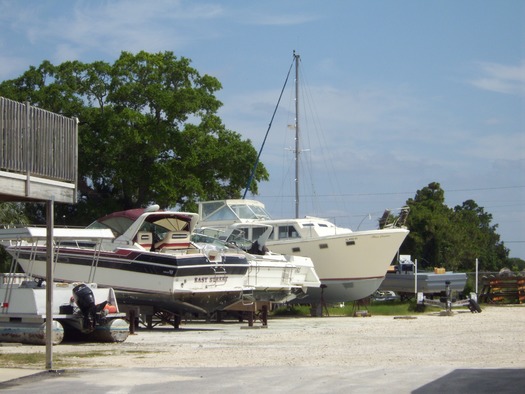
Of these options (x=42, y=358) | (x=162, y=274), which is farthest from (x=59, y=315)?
(x=162, y=274)

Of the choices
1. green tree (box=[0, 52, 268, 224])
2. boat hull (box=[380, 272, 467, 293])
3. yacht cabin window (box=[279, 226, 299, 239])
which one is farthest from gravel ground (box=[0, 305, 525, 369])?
green tree (box=[0, 52, 268, 224])

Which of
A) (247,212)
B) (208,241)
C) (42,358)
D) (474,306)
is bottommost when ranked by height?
(474,306)

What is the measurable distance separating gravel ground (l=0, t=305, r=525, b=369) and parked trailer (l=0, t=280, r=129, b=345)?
0.30 meters

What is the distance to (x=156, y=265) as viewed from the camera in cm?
2348

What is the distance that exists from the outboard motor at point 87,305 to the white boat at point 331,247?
14505 mm

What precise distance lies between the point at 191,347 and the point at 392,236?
16.8 m

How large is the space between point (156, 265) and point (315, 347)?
6.59 meters

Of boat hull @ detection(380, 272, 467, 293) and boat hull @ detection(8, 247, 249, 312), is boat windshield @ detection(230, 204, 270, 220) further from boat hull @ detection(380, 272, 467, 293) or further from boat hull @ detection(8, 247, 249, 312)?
boat hull @ detection(8, 247, 249, 312)

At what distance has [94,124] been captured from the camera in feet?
143

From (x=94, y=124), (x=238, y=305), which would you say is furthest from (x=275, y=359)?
(x=94, y=124)

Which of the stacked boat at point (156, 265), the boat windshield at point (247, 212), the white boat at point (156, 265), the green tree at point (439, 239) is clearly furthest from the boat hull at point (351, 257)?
the green tree at point (439, 239)

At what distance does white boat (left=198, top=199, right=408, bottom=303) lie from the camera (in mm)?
33819

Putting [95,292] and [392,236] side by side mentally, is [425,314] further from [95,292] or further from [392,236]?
[95,292]

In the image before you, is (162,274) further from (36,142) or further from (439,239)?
(439,239)
